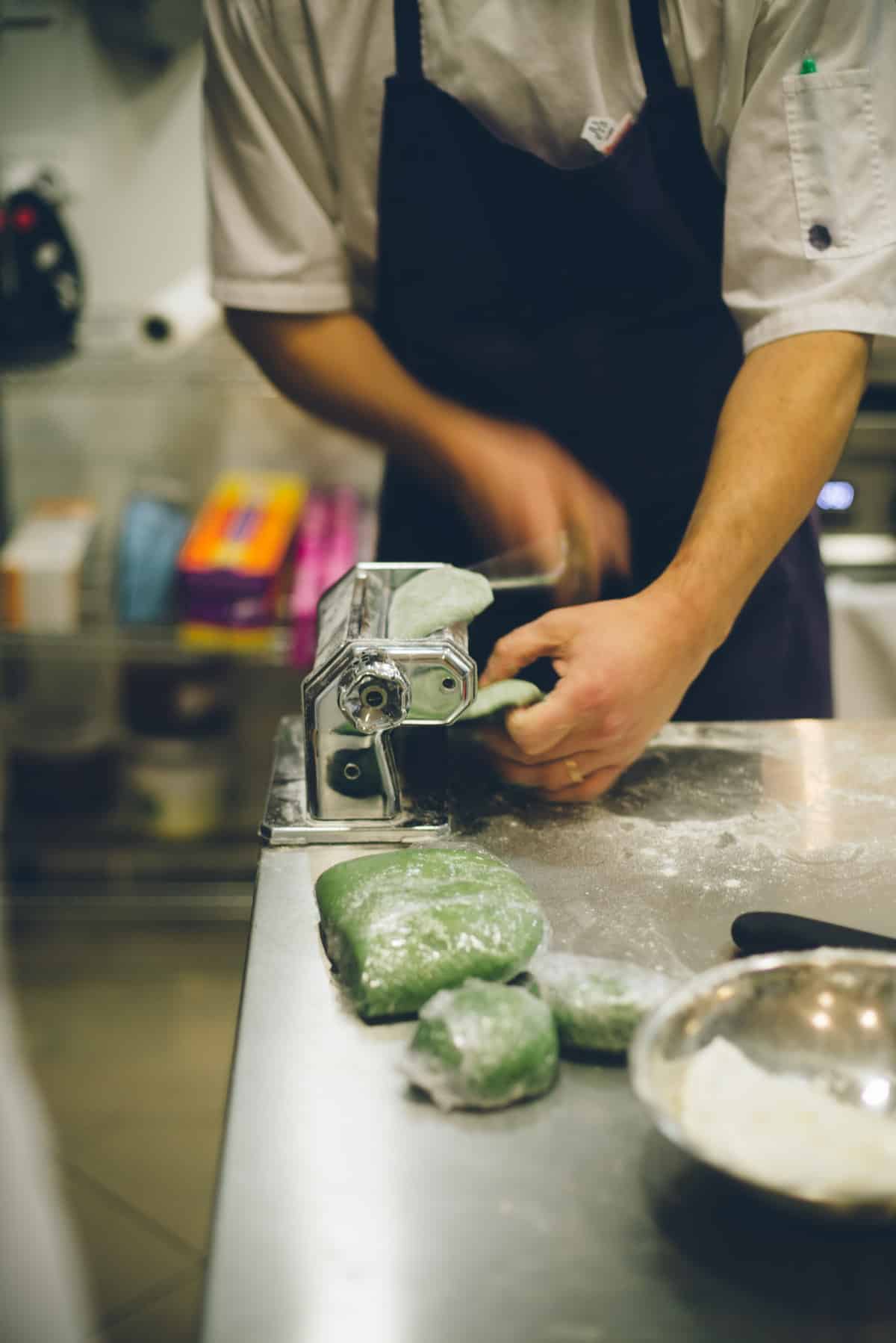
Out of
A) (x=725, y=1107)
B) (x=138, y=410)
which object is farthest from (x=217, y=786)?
(x=725, y=1107)

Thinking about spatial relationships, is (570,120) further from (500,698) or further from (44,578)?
(44,578)

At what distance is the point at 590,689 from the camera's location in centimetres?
81

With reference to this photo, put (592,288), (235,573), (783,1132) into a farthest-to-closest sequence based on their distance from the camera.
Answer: (235,573) < (592,288) < (783,1132)

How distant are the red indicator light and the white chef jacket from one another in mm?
1008

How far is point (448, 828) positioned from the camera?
79cm

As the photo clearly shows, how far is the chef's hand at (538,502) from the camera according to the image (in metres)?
1.04

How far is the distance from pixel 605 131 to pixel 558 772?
60cm

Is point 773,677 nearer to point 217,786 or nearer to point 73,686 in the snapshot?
point 217,786

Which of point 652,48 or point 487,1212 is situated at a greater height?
point 652,48

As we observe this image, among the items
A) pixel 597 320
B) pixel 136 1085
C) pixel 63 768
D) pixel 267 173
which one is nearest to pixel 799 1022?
pixel 597 320

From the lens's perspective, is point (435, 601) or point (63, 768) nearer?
point (435, 601)

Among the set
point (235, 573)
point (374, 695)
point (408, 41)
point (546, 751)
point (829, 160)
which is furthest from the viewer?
point (235, 573)

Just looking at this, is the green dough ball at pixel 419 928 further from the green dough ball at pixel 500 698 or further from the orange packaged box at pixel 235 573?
the orange packaged box at pixel 235 573

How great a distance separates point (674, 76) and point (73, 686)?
1.80 meters
